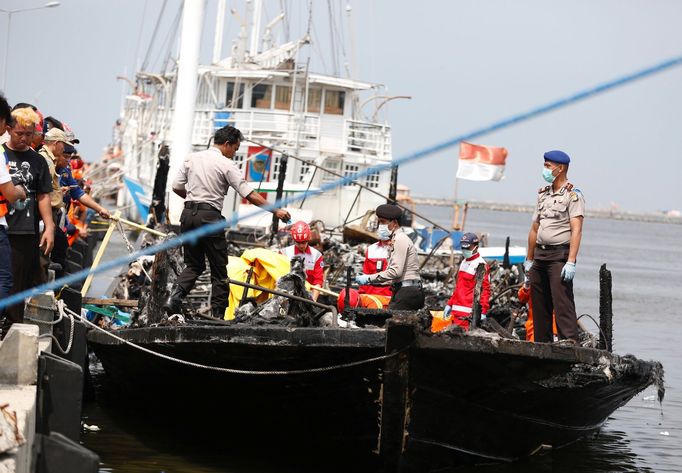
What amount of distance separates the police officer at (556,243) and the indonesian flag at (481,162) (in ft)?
66.8

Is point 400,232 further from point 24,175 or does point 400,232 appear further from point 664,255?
point 664,255

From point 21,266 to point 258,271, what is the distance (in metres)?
3.30

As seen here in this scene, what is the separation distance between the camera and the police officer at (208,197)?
9.89m

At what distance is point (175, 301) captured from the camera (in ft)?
33.3

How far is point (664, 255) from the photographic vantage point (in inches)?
2795

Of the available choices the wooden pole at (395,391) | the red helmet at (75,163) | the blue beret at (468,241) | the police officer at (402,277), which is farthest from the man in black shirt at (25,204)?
the red helmet at (75,163)

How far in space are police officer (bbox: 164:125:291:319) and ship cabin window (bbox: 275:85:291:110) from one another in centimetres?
1989

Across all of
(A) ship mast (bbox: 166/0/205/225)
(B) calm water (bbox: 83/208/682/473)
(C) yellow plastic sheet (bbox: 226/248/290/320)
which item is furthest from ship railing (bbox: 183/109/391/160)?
(C) yellow plastic sheet (bbox: 226/248/290/320)

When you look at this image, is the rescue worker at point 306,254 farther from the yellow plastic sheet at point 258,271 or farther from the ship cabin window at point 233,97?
the ship cabin window at point 233,97

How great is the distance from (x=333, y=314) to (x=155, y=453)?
2.41 metres

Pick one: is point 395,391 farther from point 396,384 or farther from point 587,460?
point 587,460

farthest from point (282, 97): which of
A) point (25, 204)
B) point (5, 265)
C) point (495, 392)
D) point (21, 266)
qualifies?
point (5, 265)

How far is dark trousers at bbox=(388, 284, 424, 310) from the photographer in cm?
1050

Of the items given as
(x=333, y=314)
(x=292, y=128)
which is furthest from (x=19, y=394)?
(x=292, y=128)
